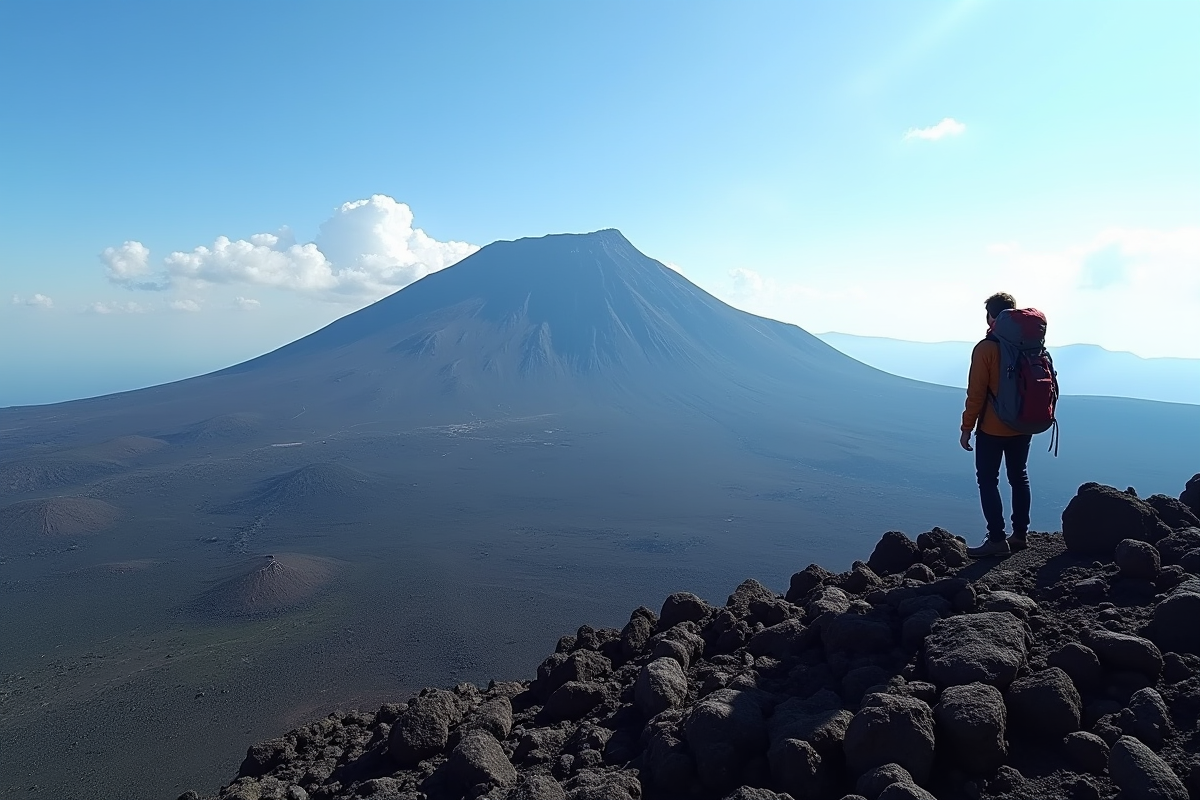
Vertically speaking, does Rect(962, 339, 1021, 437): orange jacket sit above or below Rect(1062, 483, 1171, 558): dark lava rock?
above

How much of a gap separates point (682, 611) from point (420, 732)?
209 centimetres

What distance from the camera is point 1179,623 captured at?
2.81 metres

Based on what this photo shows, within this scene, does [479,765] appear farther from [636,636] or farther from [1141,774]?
[1141,774]

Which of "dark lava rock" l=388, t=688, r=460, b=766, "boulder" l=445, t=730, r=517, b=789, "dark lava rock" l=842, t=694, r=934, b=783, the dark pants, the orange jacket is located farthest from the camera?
the dark pants

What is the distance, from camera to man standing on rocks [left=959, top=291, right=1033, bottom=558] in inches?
155

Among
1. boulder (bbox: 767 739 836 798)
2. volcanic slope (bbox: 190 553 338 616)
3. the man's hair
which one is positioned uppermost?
the man's hair

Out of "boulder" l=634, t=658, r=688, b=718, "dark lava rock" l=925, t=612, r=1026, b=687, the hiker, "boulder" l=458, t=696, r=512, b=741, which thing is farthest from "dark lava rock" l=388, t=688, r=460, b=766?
the hiker

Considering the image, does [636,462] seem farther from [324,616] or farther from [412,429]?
[324,616]

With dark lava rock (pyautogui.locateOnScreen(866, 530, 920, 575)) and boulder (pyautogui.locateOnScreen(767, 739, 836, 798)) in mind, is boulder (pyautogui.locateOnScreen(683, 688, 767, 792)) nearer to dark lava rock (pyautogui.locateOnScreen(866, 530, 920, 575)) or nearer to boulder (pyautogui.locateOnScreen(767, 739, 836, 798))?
boulder (pyautogui.locateOnScreen(767, 739, 836, 798))

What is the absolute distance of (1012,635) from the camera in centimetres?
293

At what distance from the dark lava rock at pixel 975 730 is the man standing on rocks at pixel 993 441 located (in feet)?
5.92

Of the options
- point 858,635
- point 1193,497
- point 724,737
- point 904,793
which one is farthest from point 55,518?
point 1193,497

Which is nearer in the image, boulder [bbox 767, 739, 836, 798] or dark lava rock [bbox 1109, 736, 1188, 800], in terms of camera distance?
dark lava rock [bbox 1109, 736, 1188, 800]

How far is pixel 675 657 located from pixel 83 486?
45015 millimetres
